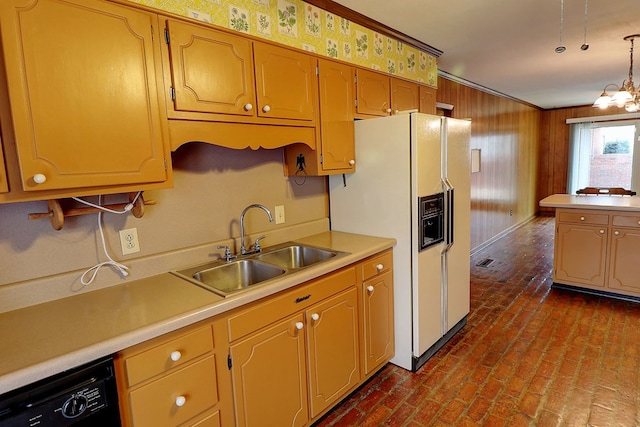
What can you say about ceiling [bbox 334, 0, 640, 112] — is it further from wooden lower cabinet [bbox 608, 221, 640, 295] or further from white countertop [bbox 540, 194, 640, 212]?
wooden lower cabinet [bbox 608, 221, 640, 295]

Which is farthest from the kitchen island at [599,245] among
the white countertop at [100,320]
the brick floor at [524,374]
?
the white countertop at [100,320]

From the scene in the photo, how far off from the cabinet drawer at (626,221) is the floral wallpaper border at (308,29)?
2.25 metres

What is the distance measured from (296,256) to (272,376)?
2.78 ft

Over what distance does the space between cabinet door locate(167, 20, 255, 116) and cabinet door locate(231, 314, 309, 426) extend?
1077 millimetres

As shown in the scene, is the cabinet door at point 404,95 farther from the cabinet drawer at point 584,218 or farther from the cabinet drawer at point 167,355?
the cabinet drawer at point 167,355

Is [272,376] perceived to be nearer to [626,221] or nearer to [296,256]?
[296,256]

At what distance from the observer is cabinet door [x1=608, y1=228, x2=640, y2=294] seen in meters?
3.28

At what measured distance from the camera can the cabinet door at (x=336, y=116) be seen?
2289 millimetres

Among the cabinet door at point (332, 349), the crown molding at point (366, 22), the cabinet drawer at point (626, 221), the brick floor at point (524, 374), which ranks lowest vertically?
the brick floor at point (524, 374)

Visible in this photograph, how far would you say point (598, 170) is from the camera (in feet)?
24.9

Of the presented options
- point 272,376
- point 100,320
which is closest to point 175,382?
point 100,320

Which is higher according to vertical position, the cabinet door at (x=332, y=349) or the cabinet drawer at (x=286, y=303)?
the cabinet drawer at (x=286, y=303)

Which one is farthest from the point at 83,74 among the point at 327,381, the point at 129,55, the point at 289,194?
the point at 327,381

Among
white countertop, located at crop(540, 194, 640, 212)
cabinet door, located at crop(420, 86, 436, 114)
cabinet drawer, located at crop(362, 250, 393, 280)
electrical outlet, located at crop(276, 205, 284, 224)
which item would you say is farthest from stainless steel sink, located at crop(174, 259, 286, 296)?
white countertop, located at crop(540, 194, 640, 212)
